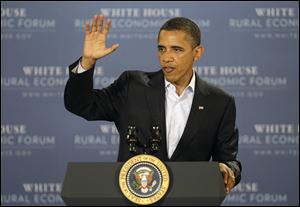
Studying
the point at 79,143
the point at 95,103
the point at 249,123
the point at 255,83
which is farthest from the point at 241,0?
the point at 95,103

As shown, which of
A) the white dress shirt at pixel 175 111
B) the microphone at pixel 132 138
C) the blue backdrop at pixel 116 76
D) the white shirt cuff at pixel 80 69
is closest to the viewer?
the microphone at pixel 132 138

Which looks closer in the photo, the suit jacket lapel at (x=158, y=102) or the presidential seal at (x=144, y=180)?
the presidential seal at (x=144, y=180)

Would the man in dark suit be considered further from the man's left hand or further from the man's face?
the man's left hand

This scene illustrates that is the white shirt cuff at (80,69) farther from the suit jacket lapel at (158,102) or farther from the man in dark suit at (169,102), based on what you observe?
the suit jacket lapel at (158,102)

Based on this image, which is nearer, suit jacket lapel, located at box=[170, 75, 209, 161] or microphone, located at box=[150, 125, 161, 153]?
microphone, located at box=[150, 125, 161, 153]

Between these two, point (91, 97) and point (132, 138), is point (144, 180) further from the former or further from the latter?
point (91, 97)

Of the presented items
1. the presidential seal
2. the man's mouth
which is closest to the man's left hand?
the presidential seal

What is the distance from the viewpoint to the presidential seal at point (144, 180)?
5.50ft

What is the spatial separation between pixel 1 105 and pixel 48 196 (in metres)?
0.83

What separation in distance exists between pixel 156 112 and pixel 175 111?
84 millimetres

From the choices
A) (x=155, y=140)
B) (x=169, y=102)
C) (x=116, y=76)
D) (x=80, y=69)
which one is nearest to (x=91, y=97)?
(x=80, y=69)

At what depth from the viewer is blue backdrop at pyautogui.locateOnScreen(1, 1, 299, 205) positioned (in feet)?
16.2

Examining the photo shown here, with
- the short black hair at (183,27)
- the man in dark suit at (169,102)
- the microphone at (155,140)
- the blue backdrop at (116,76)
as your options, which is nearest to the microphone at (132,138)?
the microphone at (155,140)

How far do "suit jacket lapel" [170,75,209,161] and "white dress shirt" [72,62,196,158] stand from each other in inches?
1.1
